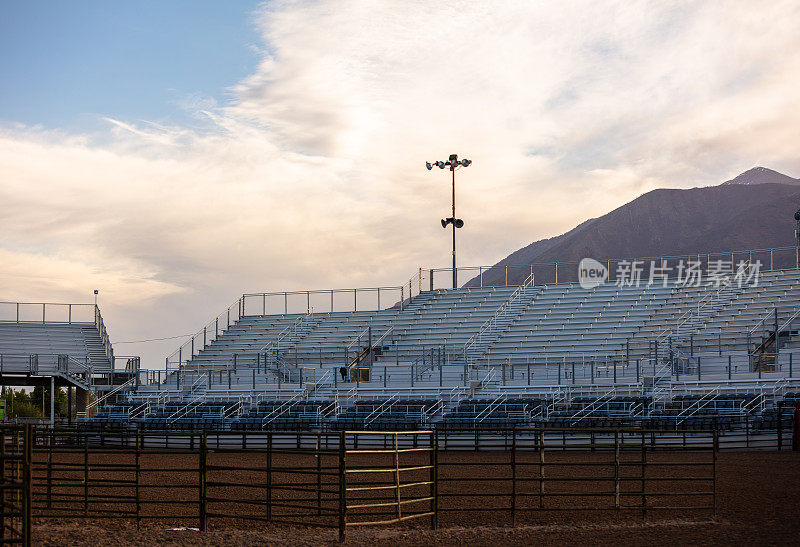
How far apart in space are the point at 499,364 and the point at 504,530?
26.3m

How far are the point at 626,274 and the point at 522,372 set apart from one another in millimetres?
13753

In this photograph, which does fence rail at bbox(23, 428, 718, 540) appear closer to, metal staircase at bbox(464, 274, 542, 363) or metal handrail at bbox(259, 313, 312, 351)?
metal staircase at bbox(464, 274, 542, 363)

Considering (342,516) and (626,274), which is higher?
(626,274)

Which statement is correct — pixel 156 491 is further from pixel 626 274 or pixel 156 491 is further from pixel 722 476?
pixel 626 274

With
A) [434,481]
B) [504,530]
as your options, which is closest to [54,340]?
[434,481]

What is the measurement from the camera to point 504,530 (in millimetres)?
14312

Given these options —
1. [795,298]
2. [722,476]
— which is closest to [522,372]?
[795,298]

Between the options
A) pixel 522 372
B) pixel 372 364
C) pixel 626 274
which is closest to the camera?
pixel 522 372

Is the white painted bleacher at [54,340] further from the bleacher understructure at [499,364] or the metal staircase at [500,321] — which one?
the metal staircase at [500,321]

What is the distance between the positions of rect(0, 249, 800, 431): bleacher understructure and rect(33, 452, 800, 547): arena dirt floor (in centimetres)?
1436

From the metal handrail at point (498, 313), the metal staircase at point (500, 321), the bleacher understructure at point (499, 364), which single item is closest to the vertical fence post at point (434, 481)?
the bleacher understructure at point (499, 364)

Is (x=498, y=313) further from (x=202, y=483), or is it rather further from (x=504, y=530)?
(x=202, y=483)

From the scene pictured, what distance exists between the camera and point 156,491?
19828mm

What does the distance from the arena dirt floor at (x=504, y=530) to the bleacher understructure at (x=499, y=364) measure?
1436 centimetres
